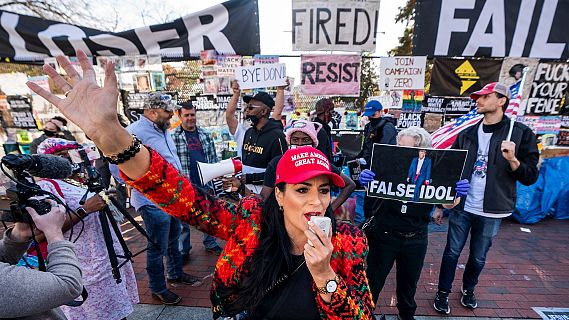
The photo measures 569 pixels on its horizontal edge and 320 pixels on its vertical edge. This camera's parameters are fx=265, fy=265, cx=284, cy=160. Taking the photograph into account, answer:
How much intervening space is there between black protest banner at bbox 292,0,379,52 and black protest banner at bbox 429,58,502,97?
1644 millimetres

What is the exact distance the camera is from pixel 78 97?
109 centimetres

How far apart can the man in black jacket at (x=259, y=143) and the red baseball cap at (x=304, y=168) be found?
5.60ft

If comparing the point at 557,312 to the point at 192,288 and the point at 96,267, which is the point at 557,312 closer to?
the point at 192,288

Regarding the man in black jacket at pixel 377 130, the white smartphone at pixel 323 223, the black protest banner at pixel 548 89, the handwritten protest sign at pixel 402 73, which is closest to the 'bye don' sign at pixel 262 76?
the man in black jacket at pixel 377 130

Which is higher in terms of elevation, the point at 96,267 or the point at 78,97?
the point at 78,97

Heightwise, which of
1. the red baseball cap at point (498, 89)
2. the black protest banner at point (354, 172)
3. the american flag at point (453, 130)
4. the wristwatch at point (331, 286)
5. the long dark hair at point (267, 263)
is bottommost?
the black protest banner at point (354, 172)

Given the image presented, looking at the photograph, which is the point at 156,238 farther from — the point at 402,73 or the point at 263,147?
the point at 402,73

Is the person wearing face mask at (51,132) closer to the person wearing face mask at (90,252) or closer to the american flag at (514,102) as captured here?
the person wearing face mask at (90,252)

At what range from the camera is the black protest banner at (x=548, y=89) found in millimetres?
5523

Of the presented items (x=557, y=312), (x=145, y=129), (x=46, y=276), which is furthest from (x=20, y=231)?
(x=557, y=312)

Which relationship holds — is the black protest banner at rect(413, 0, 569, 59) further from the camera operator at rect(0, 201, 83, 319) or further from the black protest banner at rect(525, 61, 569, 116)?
the camera operator at rect(0, 201, 83, 319)

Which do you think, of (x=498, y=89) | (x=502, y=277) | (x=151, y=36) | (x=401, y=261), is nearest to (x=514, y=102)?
(x=498, y=89)

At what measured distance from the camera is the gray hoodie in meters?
1.04

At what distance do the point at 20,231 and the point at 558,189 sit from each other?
8.21 metres
